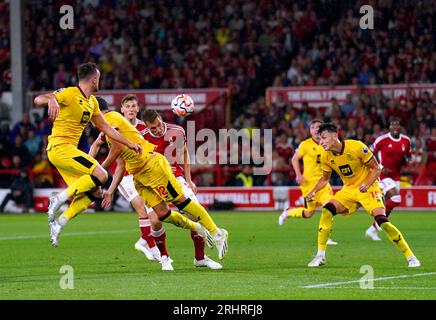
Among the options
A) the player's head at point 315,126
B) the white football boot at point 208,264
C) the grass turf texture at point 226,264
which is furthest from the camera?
the player's head at point 315,126

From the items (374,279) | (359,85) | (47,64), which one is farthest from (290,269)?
(47,64)

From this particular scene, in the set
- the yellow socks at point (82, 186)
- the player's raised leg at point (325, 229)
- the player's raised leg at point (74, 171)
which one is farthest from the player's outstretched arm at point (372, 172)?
the yellow socks at point (82, 186)

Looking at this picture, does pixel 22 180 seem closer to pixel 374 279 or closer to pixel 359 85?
pixel 359 85

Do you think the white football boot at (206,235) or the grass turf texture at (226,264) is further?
the white football boot at (206,235)

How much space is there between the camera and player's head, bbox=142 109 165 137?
13969mm

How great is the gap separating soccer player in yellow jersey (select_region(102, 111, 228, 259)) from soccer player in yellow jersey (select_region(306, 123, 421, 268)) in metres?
1.54

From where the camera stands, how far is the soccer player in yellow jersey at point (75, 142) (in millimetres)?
13250

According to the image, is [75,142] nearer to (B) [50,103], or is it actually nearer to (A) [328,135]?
(B) [50,103]

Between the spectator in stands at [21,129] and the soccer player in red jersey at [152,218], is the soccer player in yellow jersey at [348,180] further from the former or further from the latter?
the spectator in stands at [21,129]

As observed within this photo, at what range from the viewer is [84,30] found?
3700cm

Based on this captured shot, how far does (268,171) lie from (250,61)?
525cm

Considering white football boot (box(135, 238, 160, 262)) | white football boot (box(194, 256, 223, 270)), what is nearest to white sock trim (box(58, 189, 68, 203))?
white football boot (box(135, 238, 160, 262))

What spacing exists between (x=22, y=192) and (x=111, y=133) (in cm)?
1795

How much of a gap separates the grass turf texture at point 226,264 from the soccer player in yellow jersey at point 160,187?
62 centimetres
